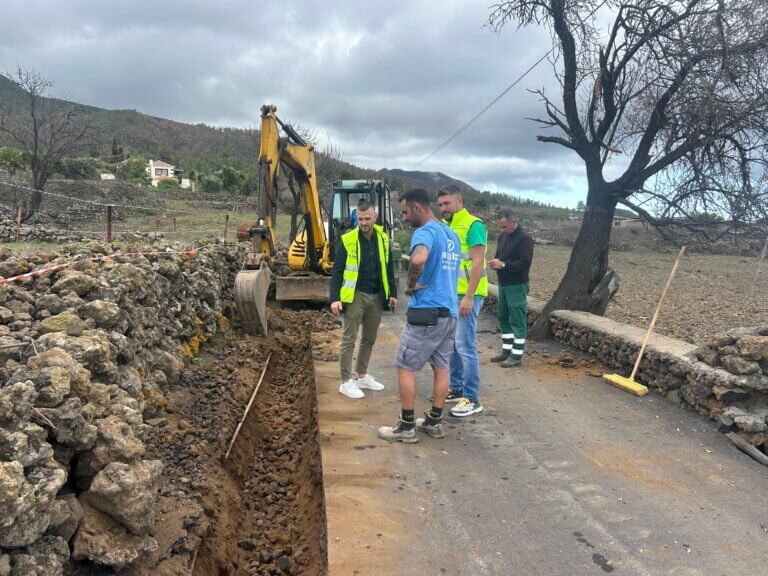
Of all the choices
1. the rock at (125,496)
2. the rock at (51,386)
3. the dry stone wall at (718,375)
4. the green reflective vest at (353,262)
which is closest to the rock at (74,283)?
the rock at (51,386)

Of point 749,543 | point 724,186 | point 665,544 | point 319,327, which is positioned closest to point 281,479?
point 665,544

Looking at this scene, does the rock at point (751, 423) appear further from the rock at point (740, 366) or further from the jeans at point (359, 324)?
the jeans at point (359, 324)

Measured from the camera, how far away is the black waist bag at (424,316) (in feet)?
12.3

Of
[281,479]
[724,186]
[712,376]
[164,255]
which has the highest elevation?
[724,186]

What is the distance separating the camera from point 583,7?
666cm

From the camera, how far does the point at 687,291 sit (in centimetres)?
1400

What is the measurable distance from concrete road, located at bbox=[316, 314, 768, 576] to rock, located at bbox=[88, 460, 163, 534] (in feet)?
3.18

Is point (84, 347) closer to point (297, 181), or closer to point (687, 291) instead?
point (297, 181)

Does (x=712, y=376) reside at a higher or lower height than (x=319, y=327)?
higher

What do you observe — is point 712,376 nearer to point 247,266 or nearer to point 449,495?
point 449,495

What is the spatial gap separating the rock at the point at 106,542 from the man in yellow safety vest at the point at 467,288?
2719 millimetres

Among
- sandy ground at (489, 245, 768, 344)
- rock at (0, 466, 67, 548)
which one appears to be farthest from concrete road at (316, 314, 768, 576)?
sandy ground at (489, 245, 768, 344)

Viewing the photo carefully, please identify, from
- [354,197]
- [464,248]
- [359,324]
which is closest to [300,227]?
[354,197]

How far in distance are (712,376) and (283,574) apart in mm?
3799
